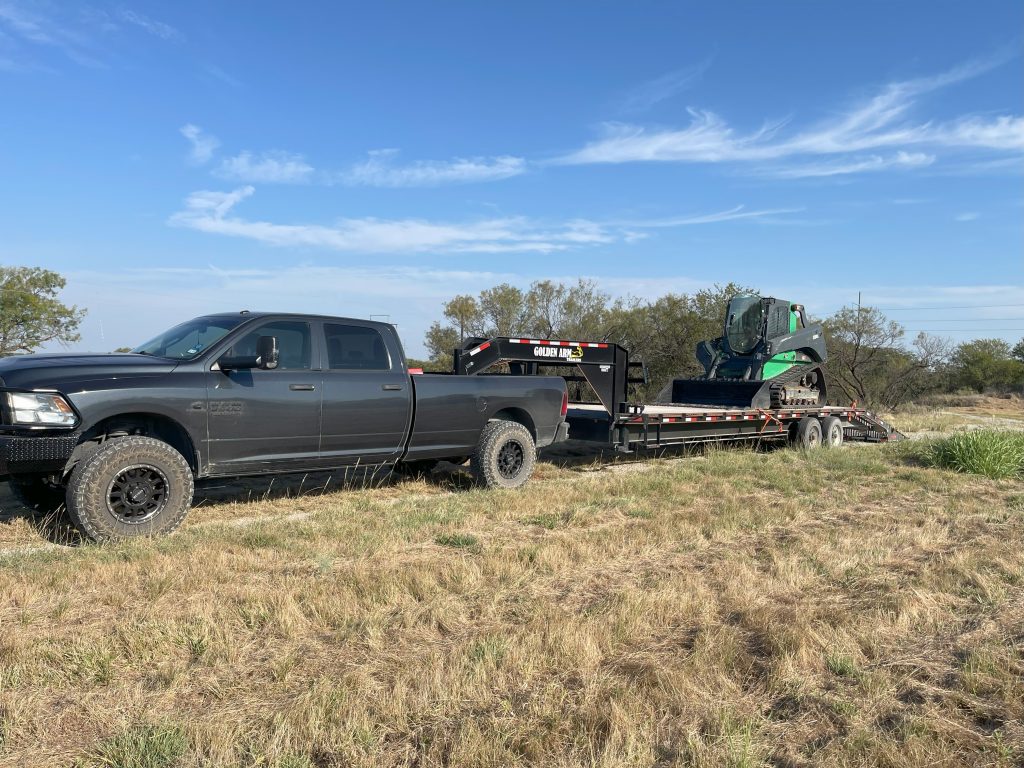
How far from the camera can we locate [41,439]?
590 cm

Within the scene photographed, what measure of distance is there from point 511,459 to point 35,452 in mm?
4847

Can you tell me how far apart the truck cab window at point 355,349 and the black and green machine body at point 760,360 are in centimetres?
731

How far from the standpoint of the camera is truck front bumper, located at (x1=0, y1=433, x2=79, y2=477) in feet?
19.0

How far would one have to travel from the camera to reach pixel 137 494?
6234mm

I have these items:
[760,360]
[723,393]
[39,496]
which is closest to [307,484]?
[39,496]

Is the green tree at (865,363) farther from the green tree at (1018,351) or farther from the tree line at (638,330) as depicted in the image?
the green tree at (1018,351)

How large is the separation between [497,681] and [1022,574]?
4.07 m

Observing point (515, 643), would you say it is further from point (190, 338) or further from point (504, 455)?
point (504, 455)

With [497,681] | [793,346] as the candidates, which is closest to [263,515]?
[497,681]

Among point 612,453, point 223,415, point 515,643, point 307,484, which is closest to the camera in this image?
point 515,643

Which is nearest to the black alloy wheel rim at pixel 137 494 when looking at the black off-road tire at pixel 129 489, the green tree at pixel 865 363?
the black off-road tire at pixel 129 489

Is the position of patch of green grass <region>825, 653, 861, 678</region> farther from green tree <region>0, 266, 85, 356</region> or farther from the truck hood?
green tree <region>0, 266, 85, 356</region>

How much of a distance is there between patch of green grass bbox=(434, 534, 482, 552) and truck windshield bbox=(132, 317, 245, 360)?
2.71 m

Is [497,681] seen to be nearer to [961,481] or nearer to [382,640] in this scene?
[382,640]
